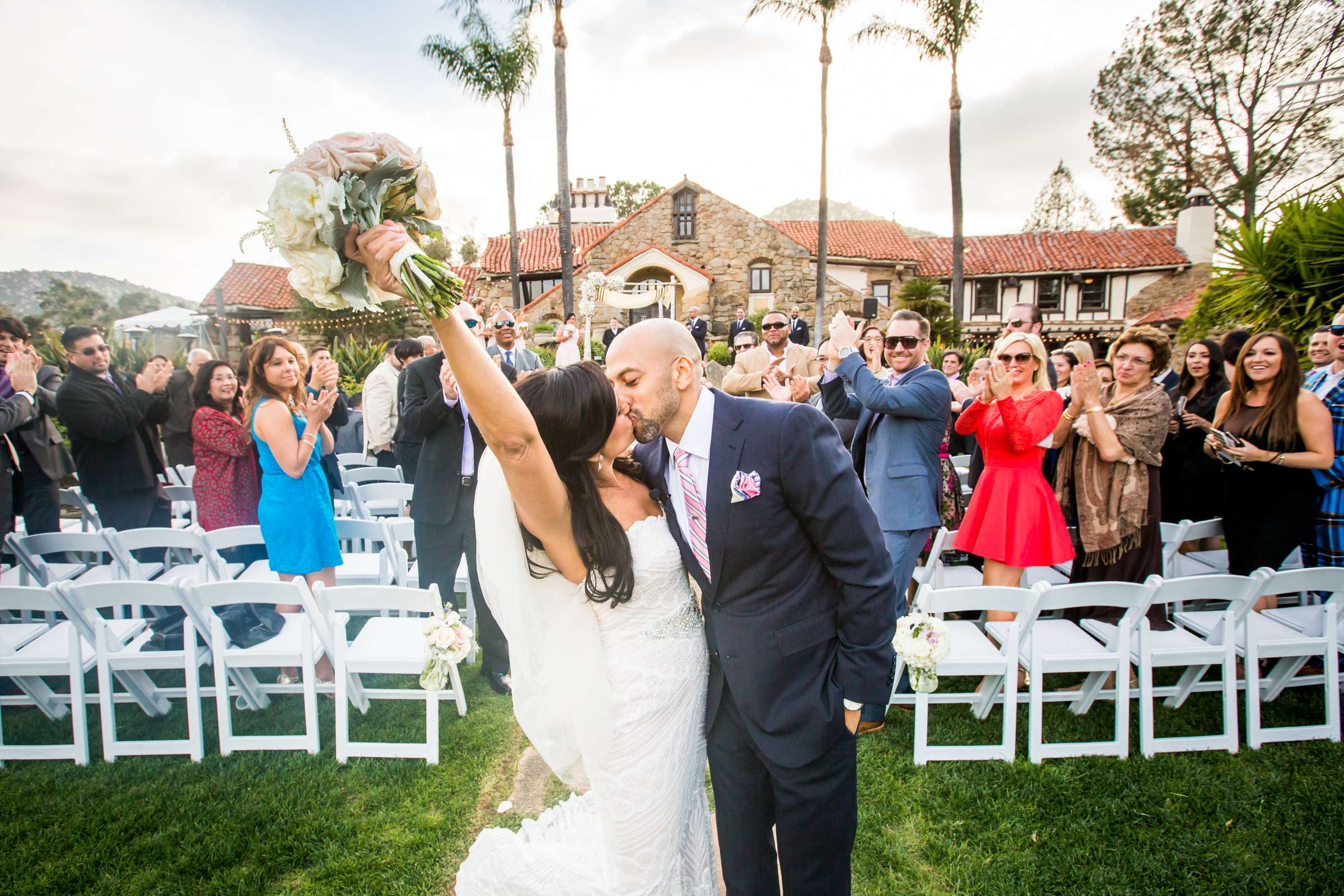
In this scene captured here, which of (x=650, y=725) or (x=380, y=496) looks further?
(x=380, y=496)

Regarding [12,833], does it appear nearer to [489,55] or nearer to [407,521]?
[407,521]

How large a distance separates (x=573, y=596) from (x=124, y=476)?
5.50m

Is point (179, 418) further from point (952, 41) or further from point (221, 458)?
point (952, 41)

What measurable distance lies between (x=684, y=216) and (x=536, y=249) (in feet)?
27.6

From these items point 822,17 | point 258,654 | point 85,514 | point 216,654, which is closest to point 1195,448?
point 258,654

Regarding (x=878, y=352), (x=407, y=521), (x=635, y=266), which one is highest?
(x=635, y=266)

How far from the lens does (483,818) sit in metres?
Result: 3.22

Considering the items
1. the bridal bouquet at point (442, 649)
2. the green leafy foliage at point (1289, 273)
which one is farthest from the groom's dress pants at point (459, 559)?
the green leafy foliage at point (1289, 273)

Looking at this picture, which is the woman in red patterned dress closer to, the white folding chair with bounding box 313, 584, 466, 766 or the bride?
the white folding chair with bounding box 313, 584, 466, 766

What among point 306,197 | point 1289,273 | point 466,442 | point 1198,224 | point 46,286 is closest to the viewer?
point 306,197

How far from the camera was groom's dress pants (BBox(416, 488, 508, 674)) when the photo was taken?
14.4 feet

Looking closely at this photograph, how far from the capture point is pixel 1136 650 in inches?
147

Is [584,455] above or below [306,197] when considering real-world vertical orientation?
below

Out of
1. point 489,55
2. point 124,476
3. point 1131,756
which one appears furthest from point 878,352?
point 489,55
